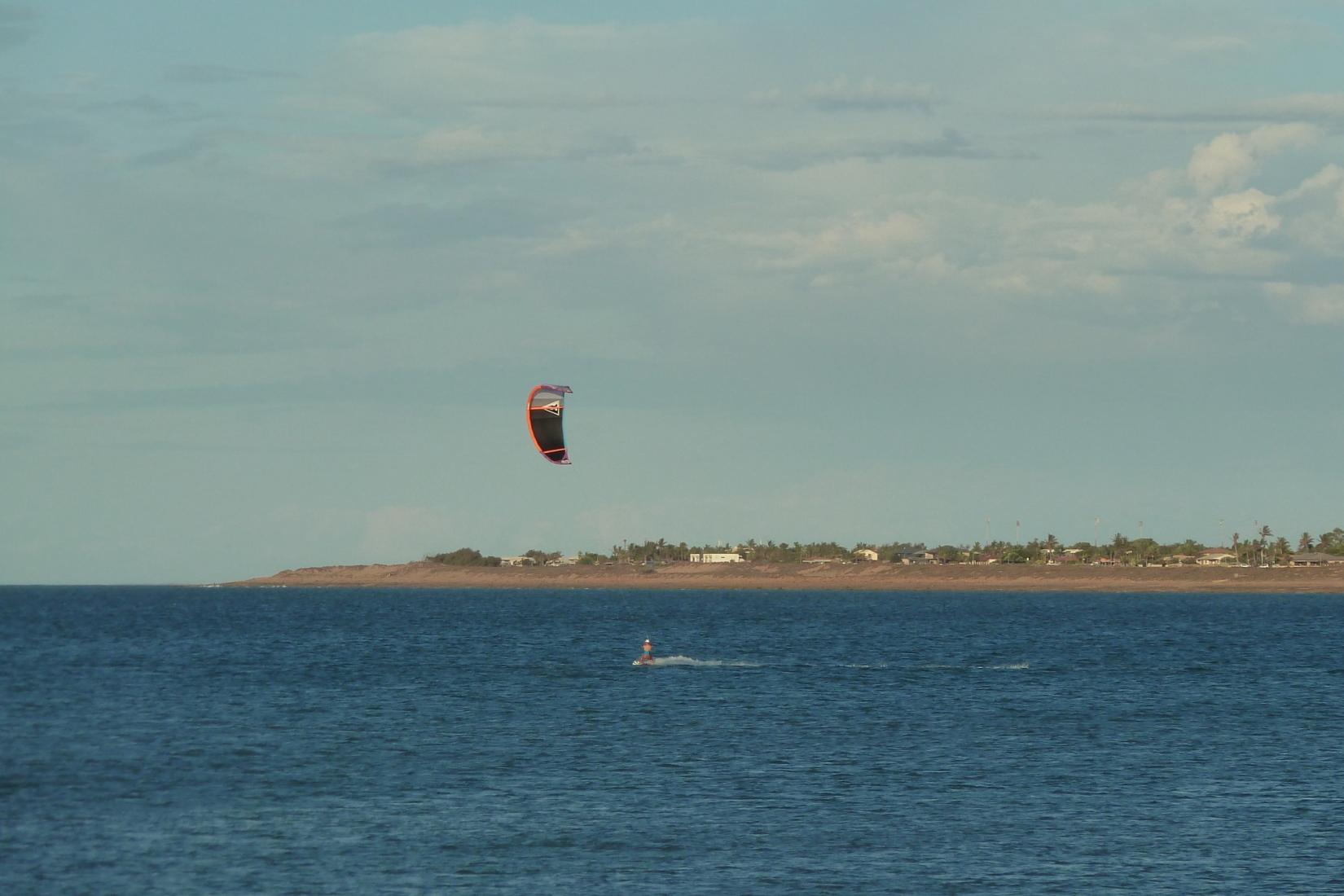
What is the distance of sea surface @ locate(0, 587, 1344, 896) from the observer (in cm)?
4056

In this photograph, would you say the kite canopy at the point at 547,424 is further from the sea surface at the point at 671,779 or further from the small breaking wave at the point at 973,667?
the small breaking wave at the point at 973,667

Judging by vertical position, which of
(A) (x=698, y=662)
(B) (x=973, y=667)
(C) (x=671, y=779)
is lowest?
(C) (x=671, y=779)

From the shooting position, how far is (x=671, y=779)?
55906mm

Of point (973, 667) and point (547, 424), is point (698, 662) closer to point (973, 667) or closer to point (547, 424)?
point (973, 667)

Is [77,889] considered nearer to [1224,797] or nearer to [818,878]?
[818,878]

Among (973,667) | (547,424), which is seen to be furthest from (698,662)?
(547,424)

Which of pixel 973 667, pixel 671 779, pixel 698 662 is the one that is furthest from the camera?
pixel 698 662

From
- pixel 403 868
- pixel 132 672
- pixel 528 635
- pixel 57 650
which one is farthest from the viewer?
pixel 528 635

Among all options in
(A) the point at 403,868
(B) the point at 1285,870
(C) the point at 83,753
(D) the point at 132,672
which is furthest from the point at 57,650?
(B) the point at 1285,870

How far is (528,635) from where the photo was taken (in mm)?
160375

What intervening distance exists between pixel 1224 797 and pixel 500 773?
81.5 ft

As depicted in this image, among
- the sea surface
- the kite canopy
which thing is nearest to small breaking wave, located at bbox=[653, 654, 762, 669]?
the sea surface

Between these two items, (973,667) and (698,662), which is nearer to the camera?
(973,667)

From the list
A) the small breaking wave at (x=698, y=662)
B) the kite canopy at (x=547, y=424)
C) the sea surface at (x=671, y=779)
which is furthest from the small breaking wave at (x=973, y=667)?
the kite canopy at (x=547, y=424)
